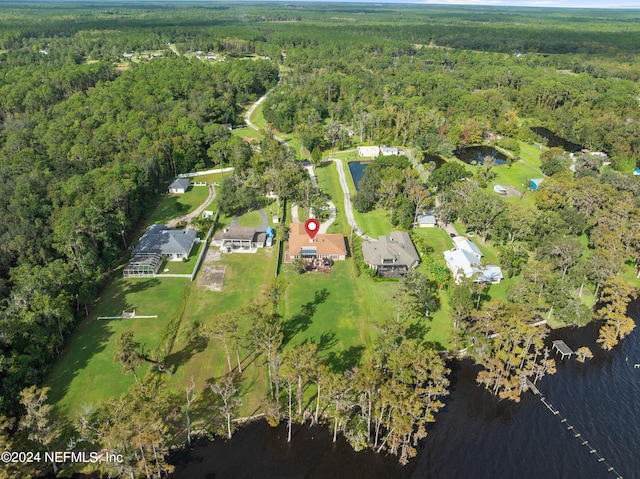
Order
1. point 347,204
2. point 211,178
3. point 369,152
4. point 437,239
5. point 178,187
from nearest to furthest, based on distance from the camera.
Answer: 1. point 437,239
2. point 347,204
3. point 178,187
4. point 211,178
5. point 369,152

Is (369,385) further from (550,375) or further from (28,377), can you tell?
(28,377)

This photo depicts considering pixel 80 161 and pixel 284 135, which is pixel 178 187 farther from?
pixel 284 135

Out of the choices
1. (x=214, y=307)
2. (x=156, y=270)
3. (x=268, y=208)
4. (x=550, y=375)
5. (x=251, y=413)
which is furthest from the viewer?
(x=268, y=208)

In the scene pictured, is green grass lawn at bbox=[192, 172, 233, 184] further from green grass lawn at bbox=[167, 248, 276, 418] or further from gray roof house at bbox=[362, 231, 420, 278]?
gray roof house at bbox=[362, 231, 420, 278]

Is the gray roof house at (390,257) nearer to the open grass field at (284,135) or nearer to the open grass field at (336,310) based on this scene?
the open grass field at (336,310)

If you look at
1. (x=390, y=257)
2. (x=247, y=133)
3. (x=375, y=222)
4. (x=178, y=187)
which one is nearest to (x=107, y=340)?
(x=390, y=257)

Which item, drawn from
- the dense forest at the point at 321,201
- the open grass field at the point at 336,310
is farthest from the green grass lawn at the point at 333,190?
the open grass field at the point at 336,310

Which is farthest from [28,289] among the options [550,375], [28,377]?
[550,375]
